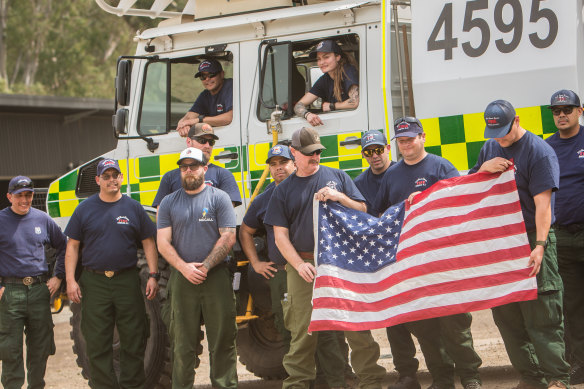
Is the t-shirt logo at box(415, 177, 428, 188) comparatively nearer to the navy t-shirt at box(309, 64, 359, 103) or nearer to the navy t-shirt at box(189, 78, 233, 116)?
the navy t-shirt at box(309, 64, 359, 103)

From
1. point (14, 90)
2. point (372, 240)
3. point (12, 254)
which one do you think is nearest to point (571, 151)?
point (372, 240)

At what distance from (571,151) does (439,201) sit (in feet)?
3.37

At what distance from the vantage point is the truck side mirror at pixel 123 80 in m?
7.22

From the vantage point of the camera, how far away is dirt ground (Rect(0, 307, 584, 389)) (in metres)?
7.20

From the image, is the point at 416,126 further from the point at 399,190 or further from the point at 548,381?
the point at 548,381

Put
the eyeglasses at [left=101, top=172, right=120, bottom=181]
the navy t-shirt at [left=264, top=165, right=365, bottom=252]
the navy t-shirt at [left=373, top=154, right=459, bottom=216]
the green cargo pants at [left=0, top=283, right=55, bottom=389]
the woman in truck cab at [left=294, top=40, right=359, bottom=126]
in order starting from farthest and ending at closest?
the green cargo pants at [left=0, top=283, right=55, bottom=389] < the eyeglasses at [left=101, top=172, right=120, bottom=181] < the woman in truck cab at [left=294, top=40, right=359, bottom=126] < the navy t-shirt at [left=264, top=165, right=365, bottom=252] < the navy t-shirt at [left=373, top=154, right=459, bottom=216]

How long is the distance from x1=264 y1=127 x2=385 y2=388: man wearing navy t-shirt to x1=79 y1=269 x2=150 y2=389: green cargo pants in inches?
55.2

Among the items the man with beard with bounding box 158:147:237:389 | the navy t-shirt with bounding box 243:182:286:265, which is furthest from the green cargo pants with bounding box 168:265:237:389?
the navy t-shirt with bounding box 243:182:286:265

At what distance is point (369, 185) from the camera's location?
21.0ft

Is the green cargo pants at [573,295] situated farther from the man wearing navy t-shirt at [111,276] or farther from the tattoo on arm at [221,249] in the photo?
the man wearing navy t-shirt at [111,276]

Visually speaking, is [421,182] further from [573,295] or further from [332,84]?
[573,295]

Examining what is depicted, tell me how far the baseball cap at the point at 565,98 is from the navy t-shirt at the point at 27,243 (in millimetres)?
4213

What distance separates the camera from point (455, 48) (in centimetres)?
610

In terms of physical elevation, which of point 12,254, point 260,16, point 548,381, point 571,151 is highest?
point 260,16
